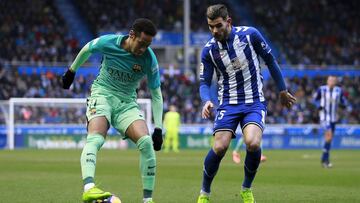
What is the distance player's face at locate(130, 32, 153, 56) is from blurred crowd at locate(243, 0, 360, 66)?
37.8 m

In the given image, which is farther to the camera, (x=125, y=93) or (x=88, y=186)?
(x=125, y=93)

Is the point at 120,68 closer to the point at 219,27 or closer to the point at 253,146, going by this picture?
the point at 219,27

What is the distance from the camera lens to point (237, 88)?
Result: 1061cm

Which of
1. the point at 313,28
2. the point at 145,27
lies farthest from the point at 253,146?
the point at 313,28

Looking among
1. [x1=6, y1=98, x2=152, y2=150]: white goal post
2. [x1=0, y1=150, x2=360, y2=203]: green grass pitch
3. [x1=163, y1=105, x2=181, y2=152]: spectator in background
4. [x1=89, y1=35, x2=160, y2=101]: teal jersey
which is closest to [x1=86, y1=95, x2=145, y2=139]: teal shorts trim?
[x1=89, y1=35, x2=160, y2=101]: teal jersey

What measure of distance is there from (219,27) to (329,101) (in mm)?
13727

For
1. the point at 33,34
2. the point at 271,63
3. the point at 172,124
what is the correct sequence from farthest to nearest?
the point at 33,34, the point at 172,124, the point at 271,63

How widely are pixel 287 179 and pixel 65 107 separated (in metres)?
21.3

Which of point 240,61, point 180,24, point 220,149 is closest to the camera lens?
point 220,149

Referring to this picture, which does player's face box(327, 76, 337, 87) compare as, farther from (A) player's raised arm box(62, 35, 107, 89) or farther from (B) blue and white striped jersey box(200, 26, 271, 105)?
(A) player's raised arm box(62, 35, 107, 89)

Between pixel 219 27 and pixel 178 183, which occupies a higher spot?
pixel 219 27

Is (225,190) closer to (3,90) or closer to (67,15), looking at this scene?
(3,90)

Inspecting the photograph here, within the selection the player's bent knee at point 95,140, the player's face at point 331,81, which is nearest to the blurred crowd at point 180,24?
the player's face at point 331,81

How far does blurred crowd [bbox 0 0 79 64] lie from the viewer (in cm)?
4219
